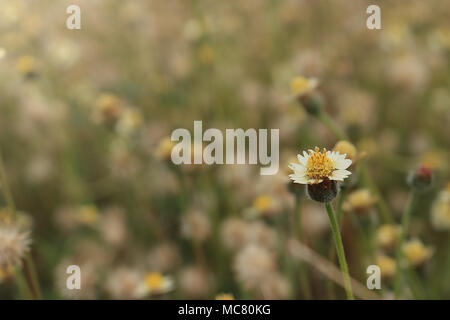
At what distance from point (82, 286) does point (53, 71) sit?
0.96 m

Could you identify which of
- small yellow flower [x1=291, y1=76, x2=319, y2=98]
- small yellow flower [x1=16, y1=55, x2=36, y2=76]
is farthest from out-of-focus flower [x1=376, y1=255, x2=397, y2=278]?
small yellow flower [x1=16, y1=55, x2=36, y2=76]

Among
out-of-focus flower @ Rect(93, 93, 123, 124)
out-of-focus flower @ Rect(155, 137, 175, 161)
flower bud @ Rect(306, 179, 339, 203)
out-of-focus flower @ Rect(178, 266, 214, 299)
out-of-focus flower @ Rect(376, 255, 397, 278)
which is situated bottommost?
out-of-focus flower @ Rect(178, 266, 214, 299)

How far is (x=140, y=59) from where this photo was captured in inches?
70.0

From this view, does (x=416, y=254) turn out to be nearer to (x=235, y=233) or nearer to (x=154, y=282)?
(x=235, y=233)

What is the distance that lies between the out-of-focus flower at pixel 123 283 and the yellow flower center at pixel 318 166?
1.66ft

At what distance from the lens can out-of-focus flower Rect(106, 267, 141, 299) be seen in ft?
3.19

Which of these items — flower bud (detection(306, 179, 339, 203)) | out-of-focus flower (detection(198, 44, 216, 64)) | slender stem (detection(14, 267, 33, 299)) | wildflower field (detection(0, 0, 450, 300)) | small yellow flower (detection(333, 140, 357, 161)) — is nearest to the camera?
flower bud (detection(306, 179, 339, 203))

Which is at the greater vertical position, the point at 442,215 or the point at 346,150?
the point at 346,150

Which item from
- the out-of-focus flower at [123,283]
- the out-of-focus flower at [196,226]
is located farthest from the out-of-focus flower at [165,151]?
the out-of-focus flower at [123,283]

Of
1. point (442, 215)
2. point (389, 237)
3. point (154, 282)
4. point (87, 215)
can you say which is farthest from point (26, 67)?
point (442, 215)

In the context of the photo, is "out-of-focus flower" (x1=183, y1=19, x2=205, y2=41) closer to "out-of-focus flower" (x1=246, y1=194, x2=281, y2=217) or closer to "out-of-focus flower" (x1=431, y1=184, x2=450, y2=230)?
"out-of-focus flower" (x1=246, y1=194, x2=281, y2=217)

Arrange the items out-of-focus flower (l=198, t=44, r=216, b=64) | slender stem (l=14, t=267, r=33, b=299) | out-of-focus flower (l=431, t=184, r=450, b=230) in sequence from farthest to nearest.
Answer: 1. out-of-focus flower (l=198, t=44, r=216, b=64)
2. out-of-focus flower (l=431, t=184, r=450, b=230)
3. slender stem (l=14, t=267, r=33, b=299)

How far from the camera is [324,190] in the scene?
0.58m

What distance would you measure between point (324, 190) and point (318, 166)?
4 centimetres
